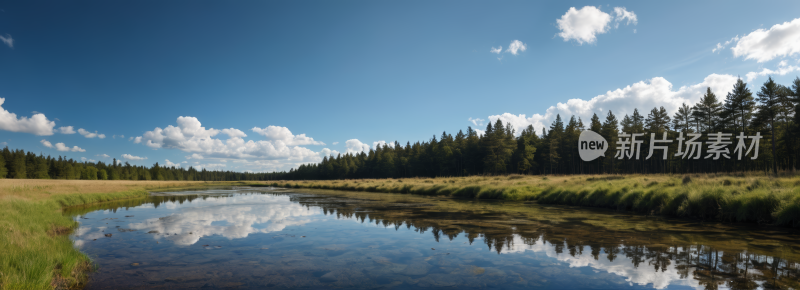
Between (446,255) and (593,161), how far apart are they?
7414 cm

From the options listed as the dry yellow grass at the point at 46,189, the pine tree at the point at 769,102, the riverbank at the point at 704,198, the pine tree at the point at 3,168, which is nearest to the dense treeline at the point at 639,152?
the pine tree at the point at 769,102

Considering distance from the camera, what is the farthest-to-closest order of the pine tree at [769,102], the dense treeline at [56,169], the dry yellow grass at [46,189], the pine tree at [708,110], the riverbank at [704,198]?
the dense treeline at [56,169], the pine tree at [708,110], the pine tree at [769,102], the dry yellow grass at [46,189], the riverbank at [704,198]

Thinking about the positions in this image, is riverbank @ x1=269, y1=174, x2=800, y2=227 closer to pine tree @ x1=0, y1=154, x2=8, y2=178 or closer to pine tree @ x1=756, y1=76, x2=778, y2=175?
pine tree @ x1=756, y1=76, x2=778, y2=175

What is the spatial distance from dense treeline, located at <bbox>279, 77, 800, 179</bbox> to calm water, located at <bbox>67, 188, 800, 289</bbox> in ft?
117

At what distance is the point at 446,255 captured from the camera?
30.7 feet

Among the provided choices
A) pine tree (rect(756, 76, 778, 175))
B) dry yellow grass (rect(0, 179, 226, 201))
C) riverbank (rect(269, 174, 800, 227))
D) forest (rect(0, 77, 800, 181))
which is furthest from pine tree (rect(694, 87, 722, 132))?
dry yellow grass (rect(0, 179, 226, 201))

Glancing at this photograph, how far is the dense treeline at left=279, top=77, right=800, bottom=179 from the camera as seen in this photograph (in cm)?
4525

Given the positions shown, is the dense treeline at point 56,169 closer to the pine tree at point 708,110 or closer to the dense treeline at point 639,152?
the dense treeline at point 639,152

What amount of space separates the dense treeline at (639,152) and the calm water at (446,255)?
1410 inches

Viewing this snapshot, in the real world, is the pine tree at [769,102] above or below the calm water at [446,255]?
above

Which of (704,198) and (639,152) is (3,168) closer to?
(704,198)

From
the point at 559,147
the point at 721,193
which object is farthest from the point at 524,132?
the point at 721,193

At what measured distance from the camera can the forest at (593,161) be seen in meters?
45.6

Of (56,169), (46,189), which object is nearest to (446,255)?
(46,189)
